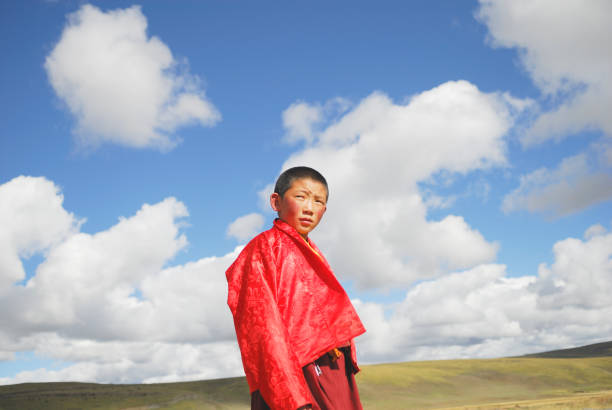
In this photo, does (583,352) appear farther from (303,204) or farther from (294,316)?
(294,316)

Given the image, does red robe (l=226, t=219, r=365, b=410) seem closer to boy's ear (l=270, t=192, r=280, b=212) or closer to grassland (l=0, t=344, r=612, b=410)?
boy's ear (l=270, t=192, r=280, b=212)

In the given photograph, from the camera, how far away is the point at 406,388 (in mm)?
82875

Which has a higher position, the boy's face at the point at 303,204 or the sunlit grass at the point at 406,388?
the boy's face at the point at 303,204

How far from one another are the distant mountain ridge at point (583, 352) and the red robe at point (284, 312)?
14471 centimetres

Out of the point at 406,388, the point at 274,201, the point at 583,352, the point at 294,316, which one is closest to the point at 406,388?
the point at 406,388

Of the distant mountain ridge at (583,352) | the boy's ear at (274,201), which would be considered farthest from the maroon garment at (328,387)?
the distant mountain ridge at (583,352)

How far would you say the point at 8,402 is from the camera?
70312 mm

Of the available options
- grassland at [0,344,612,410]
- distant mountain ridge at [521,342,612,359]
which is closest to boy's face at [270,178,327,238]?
grassland at [0,344,612,410]

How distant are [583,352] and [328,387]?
157734mm

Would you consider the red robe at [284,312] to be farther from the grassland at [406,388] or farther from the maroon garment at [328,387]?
the grassland at [406,388]

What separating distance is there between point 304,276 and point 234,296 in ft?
1.46

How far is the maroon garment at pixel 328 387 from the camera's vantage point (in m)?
2.79

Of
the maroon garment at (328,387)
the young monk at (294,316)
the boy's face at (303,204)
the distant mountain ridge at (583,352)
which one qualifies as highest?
the boy's face at (303,204)

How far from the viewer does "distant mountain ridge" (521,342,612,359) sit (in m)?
128
